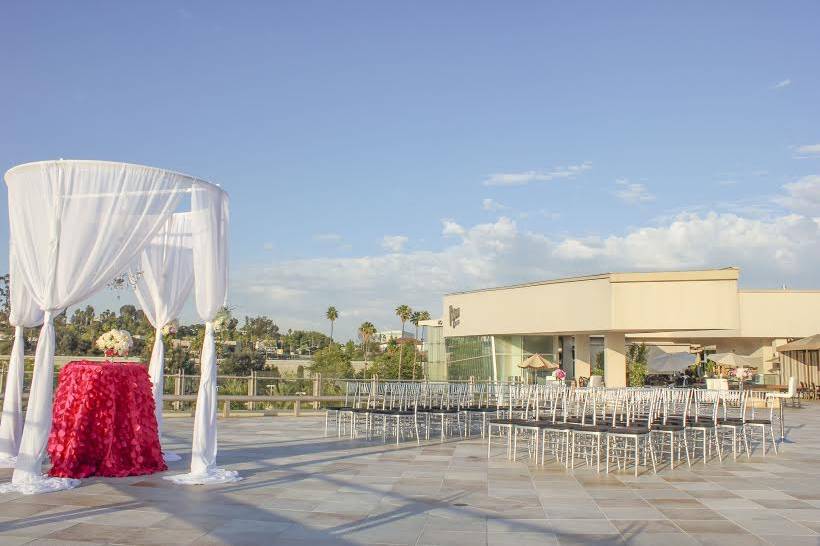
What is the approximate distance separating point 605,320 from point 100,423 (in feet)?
59.3

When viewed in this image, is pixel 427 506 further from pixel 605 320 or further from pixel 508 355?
pixel 508 355

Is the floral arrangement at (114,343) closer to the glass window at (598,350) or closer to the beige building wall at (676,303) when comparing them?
the beige building wall at (676,303)

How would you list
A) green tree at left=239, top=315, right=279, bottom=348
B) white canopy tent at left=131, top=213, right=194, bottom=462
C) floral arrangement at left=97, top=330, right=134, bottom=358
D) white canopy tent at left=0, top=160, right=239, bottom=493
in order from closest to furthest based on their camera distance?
white canopy tent at left=0, top=160, right=239, bottom=493, floral arrangement at left=97, top=330, right=134, bottom=358, white canopy tent at left=131, top=213, right=194, bottom=462, green tree at left=239, top=315, right=279, bottom=348

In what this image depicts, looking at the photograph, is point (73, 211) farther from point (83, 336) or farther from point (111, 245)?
point (83, 336)

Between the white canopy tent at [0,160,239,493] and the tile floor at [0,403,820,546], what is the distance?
541 mm

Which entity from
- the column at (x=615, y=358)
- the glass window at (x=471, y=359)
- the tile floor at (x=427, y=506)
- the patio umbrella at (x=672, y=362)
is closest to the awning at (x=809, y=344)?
the patio umbrella at (x=672, y=362)

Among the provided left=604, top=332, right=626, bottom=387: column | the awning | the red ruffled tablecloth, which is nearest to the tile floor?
the red ruffled tablecloth

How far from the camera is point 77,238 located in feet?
25.7

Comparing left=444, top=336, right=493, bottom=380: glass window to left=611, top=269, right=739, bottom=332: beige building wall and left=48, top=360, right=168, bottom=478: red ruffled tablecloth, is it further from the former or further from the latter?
left=48, top=360, right=168, bottom=478: red ruffled tablecloth

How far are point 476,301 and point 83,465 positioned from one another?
2383 cm

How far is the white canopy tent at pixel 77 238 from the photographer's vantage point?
24.7 ft

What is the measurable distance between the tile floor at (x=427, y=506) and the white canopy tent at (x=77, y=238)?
54 centimetres

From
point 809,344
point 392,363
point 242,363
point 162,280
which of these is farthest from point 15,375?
point 392,363

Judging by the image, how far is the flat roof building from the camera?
2239 centimetres
